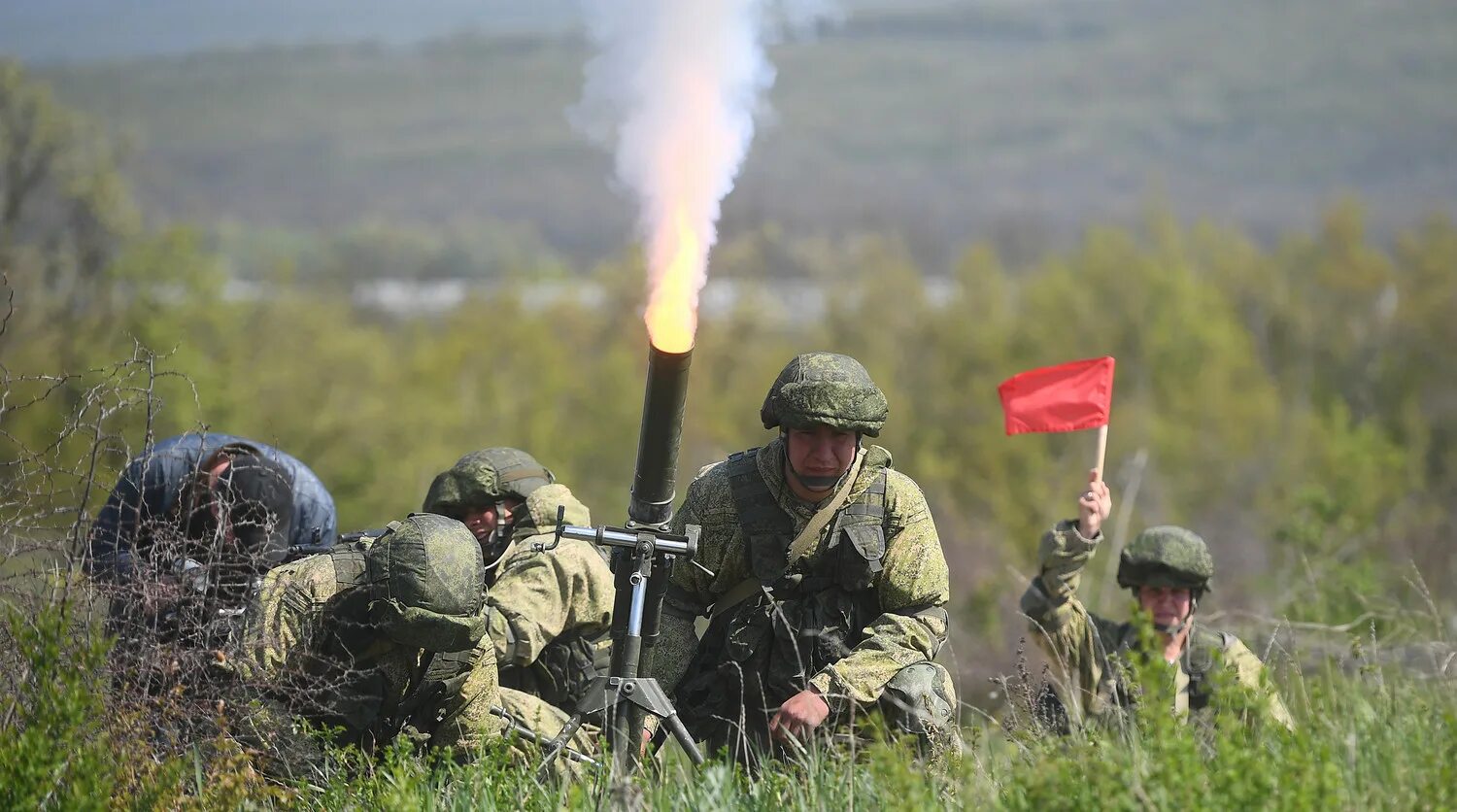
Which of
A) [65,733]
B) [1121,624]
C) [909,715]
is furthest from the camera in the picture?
[1121,624]

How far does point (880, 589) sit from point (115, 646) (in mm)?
2890

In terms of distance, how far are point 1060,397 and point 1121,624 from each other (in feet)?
3.83

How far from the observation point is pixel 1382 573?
17.1m

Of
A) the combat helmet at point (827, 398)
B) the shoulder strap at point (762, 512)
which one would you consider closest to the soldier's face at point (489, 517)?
the shoulder strap at point (762, 512)

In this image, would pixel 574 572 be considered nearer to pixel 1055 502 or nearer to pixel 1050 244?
pixel 1055 502

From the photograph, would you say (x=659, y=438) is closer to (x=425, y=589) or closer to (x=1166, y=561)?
(x=425, y=589)

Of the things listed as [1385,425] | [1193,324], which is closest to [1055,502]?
[1385,425]

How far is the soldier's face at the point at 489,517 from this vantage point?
8.75 meters

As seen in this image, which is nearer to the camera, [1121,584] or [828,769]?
[828,769]

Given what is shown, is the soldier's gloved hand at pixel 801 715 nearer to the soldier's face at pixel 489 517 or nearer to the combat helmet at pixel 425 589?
the combat helmet at pixel 425 589

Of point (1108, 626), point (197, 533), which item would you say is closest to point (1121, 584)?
point (1108, 626)

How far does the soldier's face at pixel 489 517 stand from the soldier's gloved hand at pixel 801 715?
2.41m

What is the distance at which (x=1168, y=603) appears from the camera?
853 centimetres

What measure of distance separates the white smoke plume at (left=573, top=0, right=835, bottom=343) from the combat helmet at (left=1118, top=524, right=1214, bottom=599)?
2877mm
